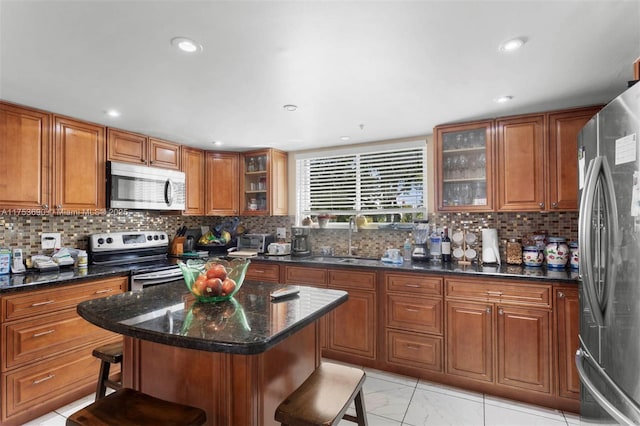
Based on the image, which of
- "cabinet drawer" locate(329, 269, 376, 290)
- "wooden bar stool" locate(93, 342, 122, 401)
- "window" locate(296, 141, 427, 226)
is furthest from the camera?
"window" locate(296, 141, 427, 226)

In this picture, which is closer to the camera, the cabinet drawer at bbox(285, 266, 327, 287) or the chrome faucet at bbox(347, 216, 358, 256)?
the cabinet drawer at bbox(285, 266, 327, 287)

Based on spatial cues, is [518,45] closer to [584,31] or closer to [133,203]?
[584,31]

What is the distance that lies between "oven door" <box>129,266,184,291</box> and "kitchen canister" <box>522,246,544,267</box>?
10.4 ft

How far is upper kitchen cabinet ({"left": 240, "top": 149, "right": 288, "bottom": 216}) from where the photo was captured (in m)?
4.14

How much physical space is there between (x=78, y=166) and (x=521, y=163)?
154 inches

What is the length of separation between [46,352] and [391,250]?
9.84 feet

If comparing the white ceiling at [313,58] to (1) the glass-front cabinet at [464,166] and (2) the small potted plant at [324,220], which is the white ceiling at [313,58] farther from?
(2) the small potted plant at [324,220]

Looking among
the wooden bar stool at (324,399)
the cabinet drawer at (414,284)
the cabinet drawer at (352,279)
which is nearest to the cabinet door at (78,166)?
the cabinet drawer at (352,279)

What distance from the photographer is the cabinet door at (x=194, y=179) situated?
395 cm

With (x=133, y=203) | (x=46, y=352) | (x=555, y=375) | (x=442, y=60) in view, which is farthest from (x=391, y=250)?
(x=46, y=352)

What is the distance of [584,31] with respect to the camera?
61.1 inches

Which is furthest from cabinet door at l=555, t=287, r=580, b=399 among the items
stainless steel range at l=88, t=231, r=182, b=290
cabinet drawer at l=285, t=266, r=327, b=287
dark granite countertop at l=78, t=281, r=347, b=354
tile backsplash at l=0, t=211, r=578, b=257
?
stainless steel range at l=88, t=231, r=182, b=290

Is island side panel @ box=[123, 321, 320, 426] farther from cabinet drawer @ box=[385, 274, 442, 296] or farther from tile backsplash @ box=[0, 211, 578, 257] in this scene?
tile backsplash @ box=[0, 211, 578, 257]

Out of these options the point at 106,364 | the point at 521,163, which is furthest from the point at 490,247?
the point at 106,364
